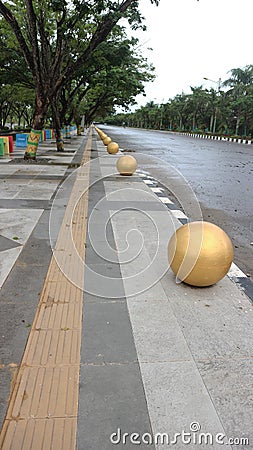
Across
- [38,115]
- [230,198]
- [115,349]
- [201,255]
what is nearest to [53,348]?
[115,349]

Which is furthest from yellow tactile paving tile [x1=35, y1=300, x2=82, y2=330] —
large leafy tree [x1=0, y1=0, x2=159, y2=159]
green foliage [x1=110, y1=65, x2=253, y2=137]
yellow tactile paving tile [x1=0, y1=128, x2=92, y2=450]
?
green foliage [x1=110, y1=65, x2=253, y2=137]

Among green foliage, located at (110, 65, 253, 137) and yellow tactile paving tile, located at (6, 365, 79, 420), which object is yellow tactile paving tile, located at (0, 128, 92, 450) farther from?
green foliage, located at (110, 65, 253, 137)

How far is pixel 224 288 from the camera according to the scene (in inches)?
171

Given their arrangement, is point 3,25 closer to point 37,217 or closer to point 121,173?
point 121,173

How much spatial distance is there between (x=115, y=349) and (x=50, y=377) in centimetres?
57

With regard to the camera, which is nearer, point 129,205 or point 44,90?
point 129,205

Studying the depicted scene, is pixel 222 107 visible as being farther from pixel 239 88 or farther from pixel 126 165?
pixel 126 165

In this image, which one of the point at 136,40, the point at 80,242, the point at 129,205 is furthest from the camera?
the point at 136,40

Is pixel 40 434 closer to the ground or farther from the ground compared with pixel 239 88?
closer to the ground

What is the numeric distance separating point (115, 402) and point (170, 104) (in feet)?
268

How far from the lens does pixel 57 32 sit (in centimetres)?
1398

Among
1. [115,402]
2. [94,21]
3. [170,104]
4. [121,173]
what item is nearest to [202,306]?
[115,402]

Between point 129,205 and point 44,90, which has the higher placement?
point 44,90

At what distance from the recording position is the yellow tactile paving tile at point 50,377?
2.30 meters
